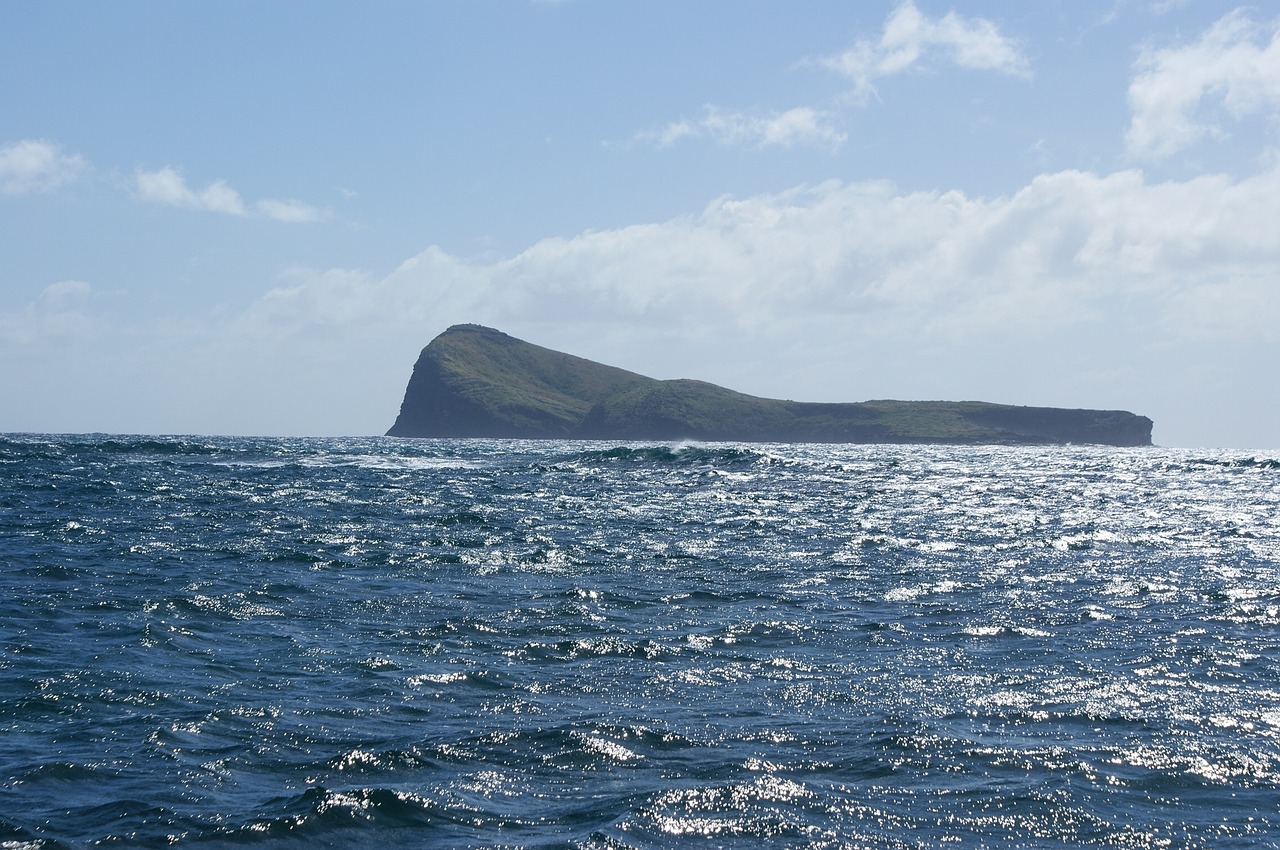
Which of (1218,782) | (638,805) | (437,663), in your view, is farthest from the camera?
(437,663)

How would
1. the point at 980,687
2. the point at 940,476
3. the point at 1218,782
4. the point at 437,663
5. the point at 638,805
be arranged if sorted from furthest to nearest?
the point at 940,476
the point at 437,663
the point at 980,687
the point at 1218,782
the point at 638,805

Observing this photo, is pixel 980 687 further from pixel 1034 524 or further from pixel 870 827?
pixel 1034 524

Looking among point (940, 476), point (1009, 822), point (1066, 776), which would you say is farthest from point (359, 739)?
point (940, 476)

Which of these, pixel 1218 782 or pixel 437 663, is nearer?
pixel 1218 782

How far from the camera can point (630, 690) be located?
18516 millimetres

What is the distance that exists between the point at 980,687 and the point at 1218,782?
5172 mm

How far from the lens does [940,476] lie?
10612 centimetres

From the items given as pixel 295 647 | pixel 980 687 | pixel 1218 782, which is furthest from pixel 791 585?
pixel 1218 782

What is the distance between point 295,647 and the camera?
21.4 m

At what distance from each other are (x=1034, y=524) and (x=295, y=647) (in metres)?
40.5

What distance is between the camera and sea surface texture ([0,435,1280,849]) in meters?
12.5

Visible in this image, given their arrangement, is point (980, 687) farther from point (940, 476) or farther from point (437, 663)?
point (940, 476)

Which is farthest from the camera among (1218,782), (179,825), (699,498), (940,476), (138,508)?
(940,476)

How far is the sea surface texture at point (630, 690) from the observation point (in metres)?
12.5
